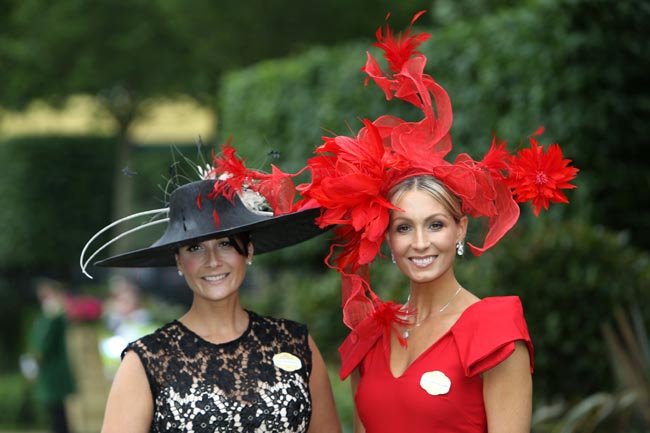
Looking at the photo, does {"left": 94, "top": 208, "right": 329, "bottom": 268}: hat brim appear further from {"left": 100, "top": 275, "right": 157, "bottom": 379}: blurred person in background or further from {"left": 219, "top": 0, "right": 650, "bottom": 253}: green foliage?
{"left": 100, "top": 275, "right": 157, "bottom": 379}: blurred person in background

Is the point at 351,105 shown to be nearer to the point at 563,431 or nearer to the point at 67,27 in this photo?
the point at 563,431

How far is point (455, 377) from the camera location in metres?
3.24

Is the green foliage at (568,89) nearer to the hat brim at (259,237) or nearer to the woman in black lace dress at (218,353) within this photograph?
the hat brim at (259,237)

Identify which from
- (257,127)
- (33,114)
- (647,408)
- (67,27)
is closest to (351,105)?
(257,127)

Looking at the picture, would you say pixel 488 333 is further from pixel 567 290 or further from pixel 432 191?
pixel 567 290

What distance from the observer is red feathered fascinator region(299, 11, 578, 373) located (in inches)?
132

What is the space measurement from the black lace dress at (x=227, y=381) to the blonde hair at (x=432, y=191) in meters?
0.70

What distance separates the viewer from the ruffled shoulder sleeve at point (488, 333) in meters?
3.15

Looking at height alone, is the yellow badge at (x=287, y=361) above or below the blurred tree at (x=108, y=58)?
below

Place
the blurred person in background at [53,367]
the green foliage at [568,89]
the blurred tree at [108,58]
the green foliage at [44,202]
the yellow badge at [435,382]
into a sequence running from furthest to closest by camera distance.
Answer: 1. the green foliage at [44,202]
2. the blurred tree at [108,58]
3. the blurred person in background at [53,367]
4. the green foliage at [568,89]
5. the yellow badge at [435,382]

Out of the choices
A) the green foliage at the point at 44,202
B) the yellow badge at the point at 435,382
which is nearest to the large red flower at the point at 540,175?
the yellow badge at the point at 435,382

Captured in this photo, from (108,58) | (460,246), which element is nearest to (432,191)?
(460,246)

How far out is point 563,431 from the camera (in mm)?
5688

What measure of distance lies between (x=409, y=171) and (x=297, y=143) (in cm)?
876
